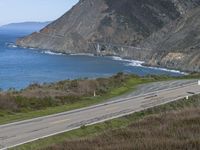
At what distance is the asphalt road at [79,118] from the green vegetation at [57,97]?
1.09 metres

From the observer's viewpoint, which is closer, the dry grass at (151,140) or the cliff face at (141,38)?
the dry grass at (151,140)

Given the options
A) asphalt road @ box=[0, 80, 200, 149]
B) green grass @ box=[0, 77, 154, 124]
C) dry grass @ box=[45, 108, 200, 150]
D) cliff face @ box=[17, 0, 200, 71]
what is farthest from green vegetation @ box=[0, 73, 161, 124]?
cliff face @ box=[17, 0, 200, 71]

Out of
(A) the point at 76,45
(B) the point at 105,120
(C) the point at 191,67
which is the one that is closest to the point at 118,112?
(B) the point at 105,120

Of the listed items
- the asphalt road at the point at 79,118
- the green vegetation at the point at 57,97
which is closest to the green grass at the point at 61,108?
the green vegetation at the point at 57,97

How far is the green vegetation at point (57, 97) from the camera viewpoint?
24.2 metres

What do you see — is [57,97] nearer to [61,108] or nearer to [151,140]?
[61,108]

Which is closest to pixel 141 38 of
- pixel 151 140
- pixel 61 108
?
pixel 61 108

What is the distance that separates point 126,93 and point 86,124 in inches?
510

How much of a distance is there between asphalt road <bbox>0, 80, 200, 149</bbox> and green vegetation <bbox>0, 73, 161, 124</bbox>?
1.09 m

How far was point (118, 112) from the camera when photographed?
23953 millimetres

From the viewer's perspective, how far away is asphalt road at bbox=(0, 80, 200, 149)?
59.4ft

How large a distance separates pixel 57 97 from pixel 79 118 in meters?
6.22

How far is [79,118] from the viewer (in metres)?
22.3

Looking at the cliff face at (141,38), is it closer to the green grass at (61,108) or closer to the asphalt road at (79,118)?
the green grass at (61,108)
